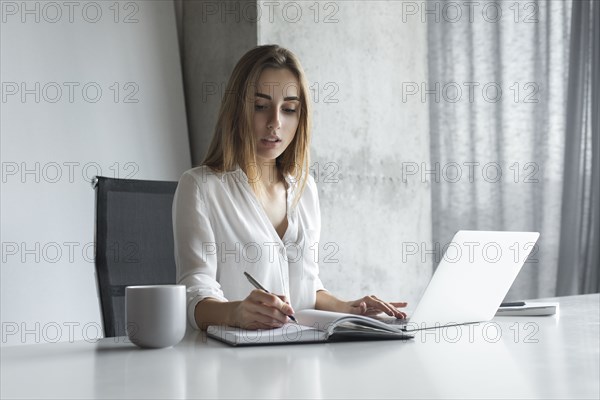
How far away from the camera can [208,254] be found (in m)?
1.67

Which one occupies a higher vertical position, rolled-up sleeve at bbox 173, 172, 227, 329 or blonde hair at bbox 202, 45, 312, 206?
blonde hair at bbox 202, 45, 312, 206

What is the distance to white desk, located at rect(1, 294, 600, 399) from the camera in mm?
828

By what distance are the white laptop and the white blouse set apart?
41 cm

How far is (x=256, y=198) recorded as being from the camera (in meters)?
1.84

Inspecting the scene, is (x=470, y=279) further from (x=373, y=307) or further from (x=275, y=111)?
(x=275, y=111)

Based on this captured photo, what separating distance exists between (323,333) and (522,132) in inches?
109

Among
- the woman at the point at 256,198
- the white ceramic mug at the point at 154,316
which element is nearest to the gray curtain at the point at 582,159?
the woman at the point at 256,198

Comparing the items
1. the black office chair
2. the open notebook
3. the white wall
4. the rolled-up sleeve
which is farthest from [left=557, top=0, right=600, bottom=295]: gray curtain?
the open notebook

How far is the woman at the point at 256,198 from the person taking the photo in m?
1.72

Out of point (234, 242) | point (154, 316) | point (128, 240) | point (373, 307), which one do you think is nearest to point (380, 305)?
point (373, 307)

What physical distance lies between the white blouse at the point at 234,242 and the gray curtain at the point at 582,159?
2.18 meters

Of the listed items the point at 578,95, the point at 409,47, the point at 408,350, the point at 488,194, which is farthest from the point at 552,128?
the point at 408,350

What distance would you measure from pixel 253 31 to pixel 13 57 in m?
0.87

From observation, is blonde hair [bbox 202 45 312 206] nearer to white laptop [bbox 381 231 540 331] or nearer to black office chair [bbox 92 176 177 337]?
black office chair [bbox 92 176 177 337]
